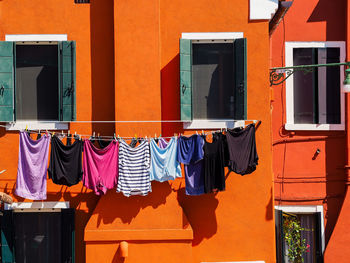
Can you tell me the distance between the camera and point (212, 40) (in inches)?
390

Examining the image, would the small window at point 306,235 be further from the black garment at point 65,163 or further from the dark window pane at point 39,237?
the dark window pane at point 39,237

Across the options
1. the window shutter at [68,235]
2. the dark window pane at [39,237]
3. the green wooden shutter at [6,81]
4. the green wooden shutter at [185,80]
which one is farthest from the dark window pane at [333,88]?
the green wooden shutter at [6,81]

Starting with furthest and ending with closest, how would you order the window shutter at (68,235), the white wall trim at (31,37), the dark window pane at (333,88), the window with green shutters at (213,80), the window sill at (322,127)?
1. the dark window pane at (333,88)
2. the window sill at (322,127)
3. the window with green shutters at (213,80)
4. the white wall trim at (31,37)
5. the window shutter at (68,235)

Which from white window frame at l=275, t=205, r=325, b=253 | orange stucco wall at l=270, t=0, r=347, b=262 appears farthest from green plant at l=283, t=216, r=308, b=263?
orange stucco wall at l=270, t=0, r=347, b=262

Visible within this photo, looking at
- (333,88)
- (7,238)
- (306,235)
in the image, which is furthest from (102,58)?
(306,235)

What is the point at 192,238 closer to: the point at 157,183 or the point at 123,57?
the point at 157,183

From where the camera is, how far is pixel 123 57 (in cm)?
966

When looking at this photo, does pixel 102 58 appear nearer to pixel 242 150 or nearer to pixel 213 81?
pixel 213 81

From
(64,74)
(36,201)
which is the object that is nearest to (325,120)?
(64,74)

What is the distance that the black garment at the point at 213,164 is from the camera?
9328mm

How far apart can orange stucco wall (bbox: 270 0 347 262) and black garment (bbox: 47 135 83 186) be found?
4.61 metres

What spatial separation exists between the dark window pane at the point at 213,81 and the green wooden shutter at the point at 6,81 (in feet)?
11.9

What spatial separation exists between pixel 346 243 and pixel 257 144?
328 cm

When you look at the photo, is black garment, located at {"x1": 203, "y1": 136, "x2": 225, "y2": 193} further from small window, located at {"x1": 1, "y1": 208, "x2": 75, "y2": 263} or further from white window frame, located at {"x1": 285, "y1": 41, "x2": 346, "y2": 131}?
small window, located at {"x1": 1, "y1": 208, "x2": 75, "y2": 263}
